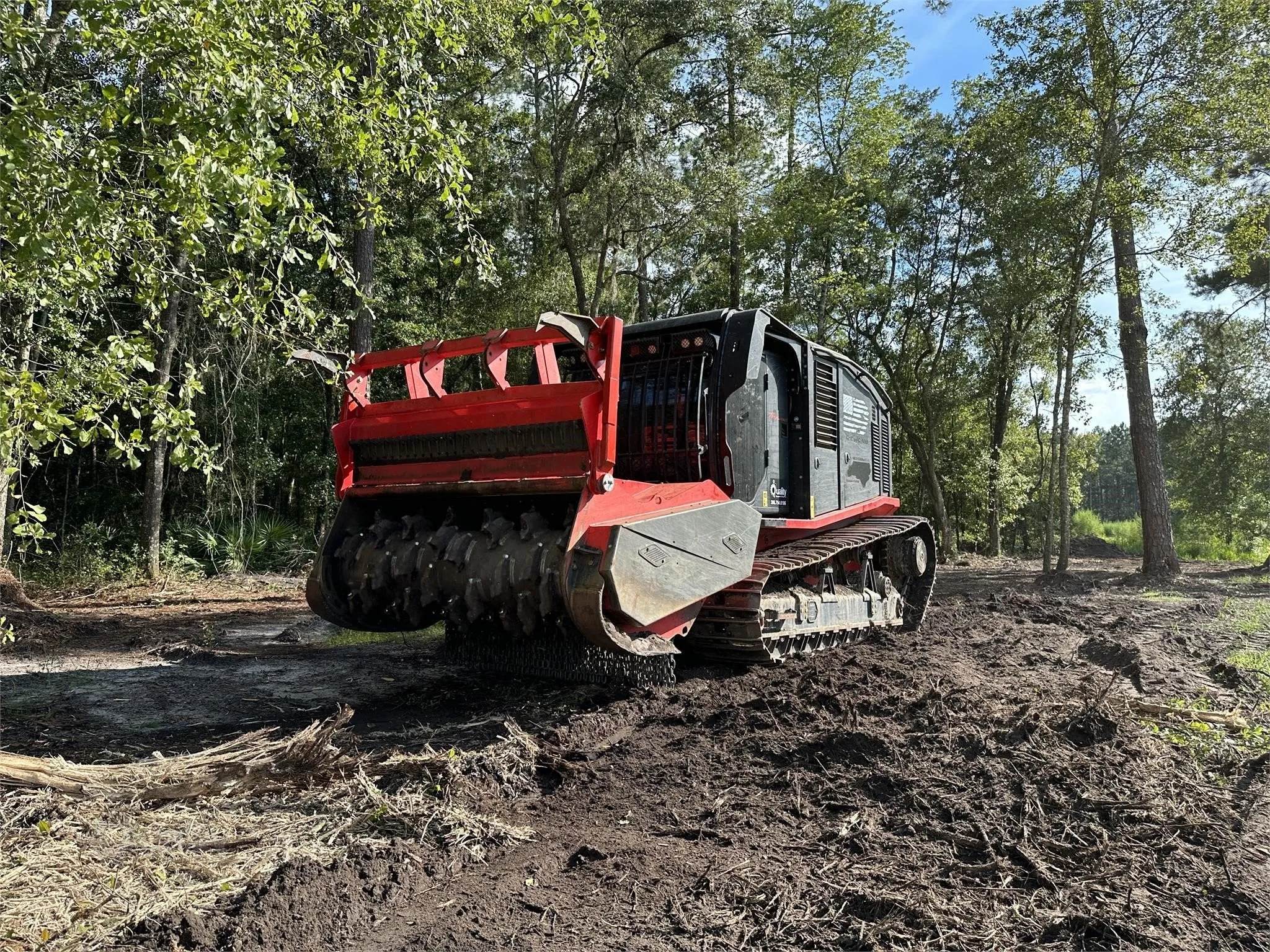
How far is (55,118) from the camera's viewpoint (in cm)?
335

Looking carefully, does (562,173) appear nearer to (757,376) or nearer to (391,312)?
(391,312)

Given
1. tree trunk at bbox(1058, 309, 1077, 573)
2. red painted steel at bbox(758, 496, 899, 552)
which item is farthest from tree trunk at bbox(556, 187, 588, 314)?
red painted steel at bbox(758, 496, 899, 552)

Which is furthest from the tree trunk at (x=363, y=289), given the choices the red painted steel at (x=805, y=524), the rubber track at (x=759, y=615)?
the rubber track at (x=759, y=615)

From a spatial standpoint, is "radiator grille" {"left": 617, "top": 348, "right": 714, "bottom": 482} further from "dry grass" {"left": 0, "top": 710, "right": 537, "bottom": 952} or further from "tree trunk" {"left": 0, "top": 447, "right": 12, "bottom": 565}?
"tree trunk" {"left": 0, "top": 447, "right": 12, "bottom": 565}

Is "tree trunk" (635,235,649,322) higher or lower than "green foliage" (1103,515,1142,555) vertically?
higher

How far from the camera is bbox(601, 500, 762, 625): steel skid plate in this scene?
448 centimetres

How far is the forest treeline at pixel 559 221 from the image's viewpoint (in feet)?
12.1

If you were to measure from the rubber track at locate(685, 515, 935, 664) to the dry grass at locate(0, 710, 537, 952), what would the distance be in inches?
71.5

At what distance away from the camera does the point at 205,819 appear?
11.6 feet

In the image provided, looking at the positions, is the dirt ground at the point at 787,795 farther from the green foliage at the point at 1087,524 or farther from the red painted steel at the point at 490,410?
the green foliage at the point at 1087,524

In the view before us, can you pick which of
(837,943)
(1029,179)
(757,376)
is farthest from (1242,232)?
(837,943)

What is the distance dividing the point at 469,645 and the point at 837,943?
3596 mm

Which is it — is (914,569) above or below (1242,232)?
below

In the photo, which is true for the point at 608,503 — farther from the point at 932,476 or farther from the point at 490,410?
the point at 932,476
